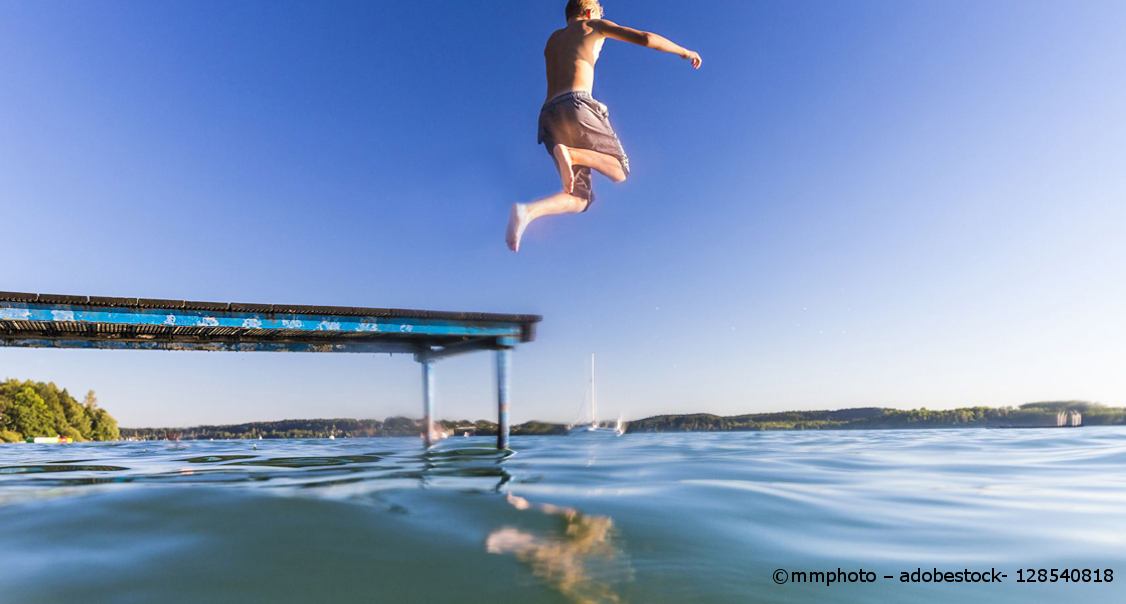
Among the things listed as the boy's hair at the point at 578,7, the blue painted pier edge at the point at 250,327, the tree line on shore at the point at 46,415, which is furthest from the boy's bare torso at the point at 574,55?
the tree line on shore at the point at 46,415

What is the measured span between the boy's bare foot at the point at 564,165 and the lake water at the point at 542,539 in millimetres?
2056

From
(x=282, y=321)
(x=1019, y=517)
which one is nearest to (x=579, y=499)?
(x=1019, y=517)

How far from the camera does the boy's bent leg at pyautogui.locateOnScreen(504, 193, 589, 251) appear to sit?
375 centimetres

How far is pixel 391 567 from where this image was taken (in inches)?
75.3

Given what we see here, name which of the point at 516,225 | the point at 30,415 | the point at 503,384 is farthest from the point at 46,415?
the point at 516,225

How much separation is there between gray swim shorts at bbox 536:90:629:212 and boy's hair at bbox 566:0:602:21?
629 millimetres

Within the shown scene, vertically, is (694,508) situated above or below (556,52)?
below

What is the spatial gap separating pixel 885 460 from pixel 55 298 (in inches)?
408

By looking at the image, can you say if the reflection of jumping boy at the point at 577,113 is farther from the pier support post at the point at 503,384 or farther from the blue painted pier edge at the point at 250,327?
the pier support post at the point at 503,384

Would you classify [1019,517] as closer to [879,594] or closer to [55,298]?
[879,594]

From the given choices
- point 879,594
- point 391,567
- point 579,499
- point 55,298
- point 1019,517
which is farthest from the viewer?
point 55,298

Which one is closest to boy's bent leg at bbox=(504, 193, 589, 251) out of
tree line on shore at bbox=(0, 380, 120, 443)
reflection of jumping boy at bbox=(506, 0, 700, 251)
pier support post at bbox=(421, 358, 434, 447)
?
reflection of jumping boy at bbox=(506, 0, 700, 251)

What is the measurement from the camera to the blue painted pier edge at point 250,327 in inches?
291

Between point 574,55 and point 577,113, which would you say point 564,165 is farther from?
point 574,55
